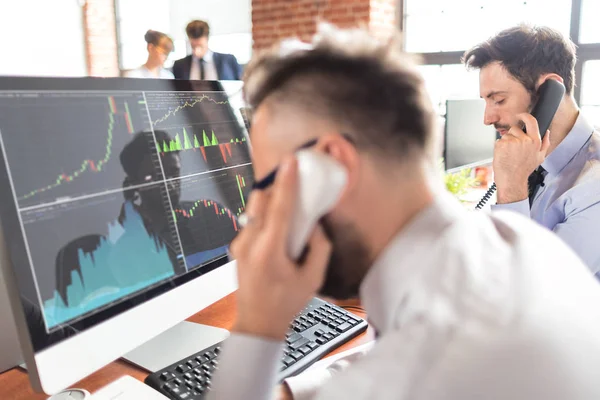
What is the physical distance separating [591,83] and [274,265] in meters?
4.14

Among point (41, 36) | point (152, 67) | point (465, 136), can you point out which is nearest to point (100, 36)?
point (41, 36)

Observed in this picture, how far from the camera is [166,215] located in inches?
33.6

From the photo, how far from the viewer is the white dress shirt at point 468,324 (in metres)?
0.44

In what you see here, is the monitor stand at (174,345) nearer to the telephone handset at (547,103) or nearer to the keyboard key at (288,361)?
the keyboard key at (288,361)

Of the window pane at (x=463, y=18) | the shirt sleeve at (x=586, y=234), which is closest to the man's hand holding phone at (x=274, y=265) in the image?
the shirt sleeve at (x=586, y=234)

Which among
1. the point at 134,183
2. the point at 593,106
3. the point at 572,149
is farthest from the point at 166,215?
the point at 593,106

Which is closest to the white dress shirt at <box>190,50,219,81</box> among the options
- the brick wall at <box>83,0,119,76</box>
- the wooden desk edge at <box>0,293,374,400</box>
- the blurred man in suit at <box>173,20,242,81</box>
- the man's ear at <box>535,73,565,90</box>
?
the blurred man in suit at <box>173,20,242,81</box>

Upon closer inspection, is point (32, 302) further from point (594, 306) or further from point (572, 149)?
point (572, 149)

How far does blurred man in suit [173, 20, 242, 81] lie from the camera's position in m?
3.87

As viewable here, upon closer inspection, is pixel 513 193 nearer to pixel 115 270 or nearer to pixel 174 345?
pixel 174 345

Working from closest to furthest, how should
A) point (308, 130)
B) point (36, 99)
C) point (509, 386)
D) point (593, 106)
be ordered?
point (509, 386), point (308, 130), point (36, 99), point (593, 106)

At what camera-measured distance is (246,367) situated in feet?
1.88

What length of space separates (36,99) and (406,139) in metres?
0.50

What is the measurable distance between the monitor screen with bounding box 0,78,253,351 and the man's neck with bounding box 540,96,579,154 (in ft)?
3.65
